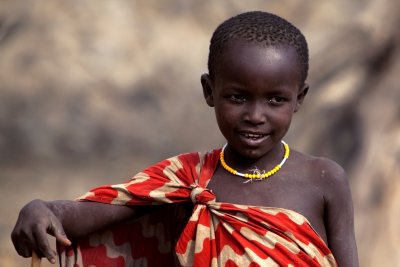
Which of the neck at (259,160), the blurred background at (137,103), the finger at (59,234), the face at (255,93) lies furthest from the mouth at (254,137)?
the blurred background at (137,103)

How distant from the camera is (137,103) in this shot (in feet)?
14.9

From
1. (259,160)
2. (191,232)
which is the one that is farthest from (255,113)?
(191,232)

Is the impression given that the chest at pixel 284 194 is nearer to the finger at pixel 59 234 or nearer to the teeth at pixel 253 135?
the teeth at pixel 253 135

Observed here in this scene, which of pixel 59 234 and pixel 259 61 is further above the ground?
pixel 259 61

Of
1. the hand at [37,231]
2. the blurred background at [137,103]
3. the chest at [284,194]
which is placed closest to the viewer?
the hand at [37,231]

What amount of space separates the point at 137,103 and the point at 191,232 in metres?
1.83

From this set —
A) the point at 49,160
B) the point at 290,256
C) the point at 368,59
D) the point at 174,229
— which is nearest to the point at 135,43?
the point at 49,160

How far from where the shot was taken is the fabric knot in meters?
2.80

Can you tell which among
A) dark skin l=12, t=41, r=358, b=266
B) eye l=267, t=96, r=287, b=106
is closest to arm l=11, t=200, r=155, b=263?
dark skin l=12, t=41, r=358, b=266

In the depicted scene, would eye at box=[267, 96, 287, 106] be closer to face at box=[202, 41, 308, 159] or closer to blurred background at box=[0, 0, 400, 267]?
face at box=[202, 41, 308, 159]

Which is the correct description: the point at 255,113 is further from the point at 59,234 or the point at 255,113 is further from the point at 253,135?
the point at 59,234

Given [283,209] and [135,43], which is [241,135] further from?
[135,43]

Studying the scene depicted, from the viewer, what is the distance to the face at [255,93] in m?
2.69

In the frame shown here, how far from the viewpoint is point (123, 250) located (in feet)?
9.82
